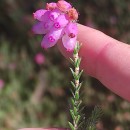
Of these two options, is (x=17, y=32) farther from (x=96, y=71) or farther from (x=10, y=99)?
(x=96, y=71)

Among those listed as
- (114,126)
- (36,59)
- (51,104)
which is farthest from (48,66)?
(114,126)

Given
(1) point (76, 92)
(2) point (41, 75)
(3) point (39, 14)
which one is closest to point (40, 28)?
(3) point (39, 14)

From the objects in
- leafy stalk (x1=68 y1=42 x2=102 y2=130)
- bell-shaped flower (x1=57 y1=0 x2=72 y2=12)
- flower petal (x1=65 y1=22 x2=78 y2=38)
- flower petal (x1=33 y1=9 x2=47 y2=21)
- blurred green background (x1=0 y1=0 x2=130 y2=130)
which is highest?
bell-shaped flower (x1=57 y1=0 x2=72 y2=12)

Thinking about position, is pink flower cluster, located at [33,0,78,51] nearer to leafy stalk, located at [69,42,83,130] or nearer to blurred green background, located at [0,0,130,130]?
leafy stalk, located at [69,42,83,130]

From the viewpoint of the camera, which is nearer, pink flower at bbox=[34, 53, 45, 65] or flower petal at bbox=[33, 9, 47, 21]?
flower petal at bbox=[33, 9, 47, 21]

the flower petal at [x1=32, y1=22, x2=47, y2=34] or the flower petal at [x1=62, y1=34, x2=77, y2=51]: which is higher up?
the flower petal at [x1=32, y1=22, x2=47, y2=34]

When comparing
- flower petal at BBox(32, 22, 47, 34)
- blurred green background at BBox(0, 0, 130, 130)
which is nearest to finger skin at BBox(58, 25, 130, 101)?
flower petal at BBox(32, 22, 47, 34)

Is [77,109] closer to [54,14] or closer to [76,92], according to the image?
[76,92]
